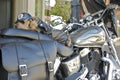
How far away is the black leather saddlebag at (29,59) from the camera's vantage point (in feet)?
9.08

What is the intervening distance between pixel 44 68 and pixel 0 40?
0.38m

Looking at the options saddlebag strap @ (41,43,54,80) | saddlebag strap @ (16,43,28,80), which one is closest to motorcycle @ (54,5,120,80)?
saddlebag strap @ (41,43,54,80)

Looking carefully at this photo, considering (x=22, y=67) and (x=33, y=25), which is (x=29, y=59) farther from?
(x=33, y=25)

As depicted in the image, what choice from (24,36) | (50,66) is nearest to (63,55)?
(50,66)

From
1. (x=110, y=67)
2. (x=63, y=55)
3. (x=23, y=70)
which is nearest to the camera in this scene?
(x=23, y=70)

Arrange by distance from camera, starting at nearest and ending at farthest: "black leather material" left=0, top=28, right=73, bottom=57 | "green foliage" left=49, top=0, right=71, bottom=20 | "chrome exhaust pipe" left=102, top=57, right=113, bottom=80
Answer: "black leather material" left=0, top=28, right=73, bottom=57 < "chrome exhaust pipe" left=102, top=57, right=113, bottom=80 < "green foliage" left=49, top=0, right=71, bottom=20

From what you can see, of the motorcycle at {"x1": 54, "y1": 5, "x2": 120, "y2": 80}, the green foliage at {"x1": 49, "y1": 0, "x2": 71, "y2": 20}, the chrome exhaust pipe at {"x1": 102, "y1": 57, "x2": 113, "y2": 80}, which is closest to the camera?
the motorcycle at {"x1": 54, "y1": 5, "x2": 120, "y2": 80}

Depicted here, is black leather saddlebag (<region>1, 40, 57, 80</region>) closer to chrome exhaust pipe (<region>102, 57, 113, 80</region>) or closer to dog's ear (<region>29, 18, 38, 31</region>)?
dog's ear (<region>29, 18, 38, 31</region>)

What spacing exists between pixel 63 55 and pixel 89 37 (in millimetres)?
314

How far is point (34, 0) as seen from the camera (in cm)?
877

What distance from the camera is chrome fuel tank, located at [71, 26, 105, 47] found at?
126 inches

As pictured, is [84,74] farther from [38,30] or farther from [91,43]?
[38,30]

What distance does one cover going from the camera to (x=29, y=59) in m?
2.83

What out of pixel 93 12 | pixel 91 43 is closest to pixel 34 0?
pixel 93 12
